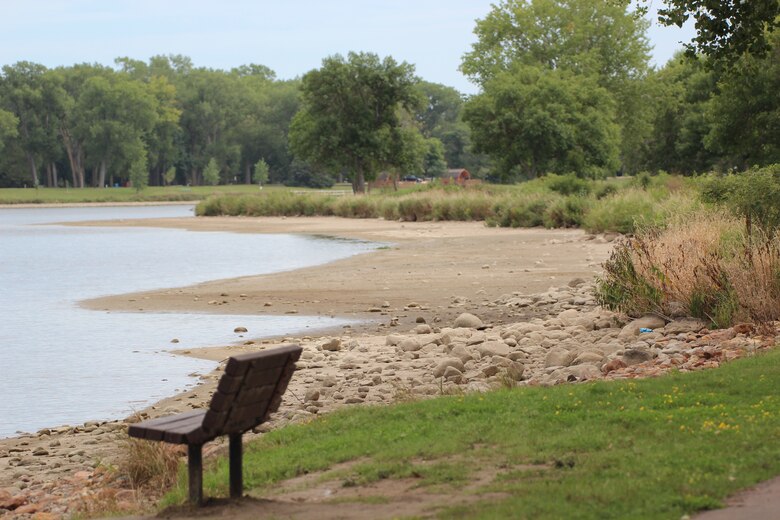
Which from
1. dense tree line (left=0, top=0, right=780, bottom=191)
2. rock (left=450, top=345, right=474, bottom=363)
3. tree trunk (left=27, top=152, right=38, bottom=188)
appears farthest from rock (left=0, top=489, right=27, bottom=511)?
tree trunk (left=27, top=152, right=38, bottom=188)

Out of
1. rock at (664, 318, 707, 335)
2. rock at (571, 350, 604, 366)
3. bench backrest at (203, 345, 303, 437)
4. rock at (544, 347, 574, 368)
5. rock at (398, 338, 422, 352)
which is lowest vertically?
rock at (398, 338, 422, 352)

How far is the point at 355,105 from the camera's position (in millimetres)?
86625

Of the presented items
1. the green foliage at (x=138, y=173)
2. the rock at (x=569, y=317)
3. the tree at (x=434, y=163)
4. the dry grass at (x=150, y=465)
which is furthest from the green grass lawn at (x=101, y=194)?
the dry grass at (x=150, y=465)

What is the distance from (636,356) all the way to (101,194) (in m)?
118

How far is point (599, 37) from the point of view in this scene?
93188 mm

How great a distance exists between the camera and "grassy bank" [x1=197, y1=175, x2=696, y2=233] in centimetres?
4034

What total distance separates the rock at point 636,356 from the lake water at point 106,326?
18.7ft

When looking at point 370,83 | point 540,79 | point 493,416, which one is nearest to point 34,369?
point 493,416

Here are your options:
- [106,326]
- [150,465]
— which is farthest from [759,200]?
[150,465]

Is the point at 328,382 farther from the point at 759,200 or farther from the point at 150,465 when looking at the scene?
the point at 759,200

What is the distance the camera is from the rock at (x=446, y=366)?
47.1ft

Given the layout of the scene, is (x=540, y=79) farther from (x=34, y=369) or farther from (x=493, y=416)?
(x=493, y=416)

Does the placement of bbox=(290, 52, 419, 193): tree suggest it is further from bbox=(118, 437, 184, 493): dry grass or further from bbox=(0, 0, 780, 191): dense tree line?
bbox=(118, 437, 184, 493): dry grass

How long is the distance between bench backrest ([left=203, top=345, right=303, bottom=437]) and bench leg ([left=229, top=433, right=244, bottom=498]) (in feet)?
0.42
